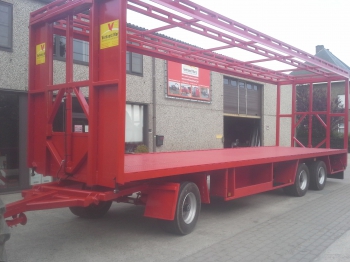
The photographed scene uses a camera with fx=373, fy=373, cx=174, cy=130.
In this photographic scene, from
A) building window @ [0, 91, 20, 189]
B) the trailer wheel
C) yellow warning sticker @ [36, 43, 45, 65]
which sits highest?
yellow warning sticker @ [36, 43, 45, 65]

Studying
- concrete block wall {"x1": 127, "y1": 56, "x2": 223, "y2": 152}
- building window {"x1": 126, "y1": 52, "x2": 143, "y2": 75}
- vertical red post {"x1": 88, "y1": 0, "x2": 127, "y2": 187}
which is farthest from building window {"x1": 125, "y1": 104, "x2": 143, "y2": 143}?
vertical red post {"x1": 88, "y1": 0, "x2": 127, "y2": 187}

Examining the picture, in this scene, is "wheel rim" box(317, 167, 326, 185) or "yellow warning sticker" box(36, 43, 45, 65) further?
"wheel rim" box(317, 167, 326, 185)

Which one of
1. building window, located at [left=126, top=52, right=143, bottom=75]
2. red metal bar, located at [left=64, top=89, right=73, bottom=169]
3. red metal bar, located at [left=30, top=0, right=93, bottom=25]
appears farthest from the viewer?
building window, located at [left=126, top=52, right=143, bottom=75]

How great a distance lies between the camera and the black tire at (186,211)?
5.99 meters

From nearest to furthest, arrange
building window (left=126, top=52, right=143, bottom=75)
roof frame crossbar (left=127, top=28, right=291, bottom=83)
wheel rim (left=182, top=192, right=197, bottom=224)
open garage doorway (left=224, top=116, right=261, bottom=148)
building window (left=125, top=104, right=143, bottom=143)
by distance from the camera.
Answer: wheel rim (left=182, top=192, right=197, bottom=224) → roof frame crossbar (left=127, top=28, right=291, bottom=83) → building window (left=126, top=52, right=143, bottom=75) → building window (left=125, top=104, right=143, bottom=143) → open garage doorway (left=224, top=116, right=261, bottom=148)

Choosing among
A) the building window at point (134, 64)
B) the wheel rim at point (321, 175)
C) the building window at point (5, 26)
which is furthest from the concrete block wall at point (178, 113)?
the wheel rim at point (321, 175)

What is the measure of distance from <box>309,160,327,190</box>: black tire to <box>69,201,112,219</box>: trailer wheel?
21.5ft

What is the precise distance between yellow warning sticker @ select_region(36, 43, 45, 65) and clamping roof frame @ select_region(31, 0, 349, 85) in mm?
419

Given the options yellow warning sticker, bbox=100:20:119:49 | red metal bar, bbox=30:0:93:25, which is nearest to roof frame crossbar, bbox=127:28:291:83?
red metal bar, bbox=30:0:93:25

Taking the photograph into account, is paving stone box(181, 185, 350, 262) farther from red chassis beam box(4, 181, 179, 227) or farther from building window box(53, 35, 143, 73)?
building window box(53, 35, 143, 73)

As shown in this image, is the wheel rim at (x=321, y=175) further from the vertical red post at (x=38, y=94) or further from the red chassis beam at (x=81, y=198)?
the vertical red post at (x=38, y=94)

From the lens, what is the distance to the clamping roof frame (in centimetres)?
622

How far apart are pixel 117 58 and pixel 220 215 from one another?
4.26 meters

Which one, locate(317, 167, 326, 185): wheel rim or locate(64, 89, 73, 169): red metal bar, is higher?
locate(64, 89, 73, 169): red metal bar
